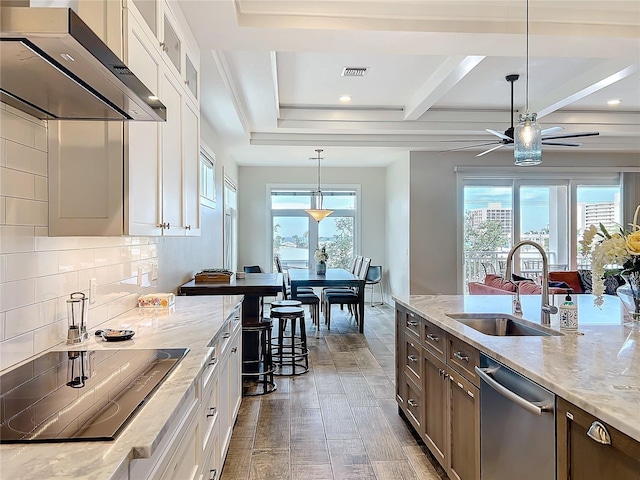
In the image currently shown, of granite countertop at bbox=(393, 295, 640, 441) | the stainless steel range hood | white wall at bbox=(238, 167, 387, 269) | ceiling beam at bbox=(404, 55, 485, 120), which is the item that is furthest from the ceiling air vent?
white wall at bbox=(238, 167, 387, 269)

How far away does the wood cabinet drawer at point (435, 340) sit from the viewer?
7.83 ft

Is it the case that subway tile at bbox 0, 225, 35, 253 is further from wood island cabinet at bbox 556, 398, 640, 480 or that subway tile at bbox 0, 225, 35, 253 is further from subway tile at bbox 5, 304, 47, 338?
wood island cabinet at bbox 556, 398, 640, 480

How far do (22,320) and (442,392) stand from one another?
1966 millimetres

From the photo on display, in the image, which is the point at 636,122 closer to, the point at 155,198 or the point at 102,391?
the point at 155,198

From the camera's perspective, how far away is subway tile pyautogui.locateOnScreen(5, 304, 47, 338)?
1469 mm

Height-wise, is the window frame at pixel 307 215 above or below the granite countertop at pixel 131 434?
above

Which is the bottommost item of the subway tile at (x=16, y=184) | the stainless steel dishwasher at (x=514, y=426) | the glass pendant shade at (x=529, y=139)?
the stainless steel dishwasher at (x=514, y=426)

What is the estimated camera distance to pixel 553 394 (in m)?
1.41

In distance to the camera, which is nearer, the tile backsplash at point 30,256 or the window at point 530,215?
the tile backsplash at point 30,256

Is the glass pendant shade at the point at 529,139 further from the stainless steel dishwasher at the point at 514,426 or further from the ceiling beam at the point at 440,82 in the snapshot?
the stainless steel dishwasher at the point at 514,426

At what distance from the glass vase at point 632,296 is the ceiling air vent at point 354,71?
3.25m

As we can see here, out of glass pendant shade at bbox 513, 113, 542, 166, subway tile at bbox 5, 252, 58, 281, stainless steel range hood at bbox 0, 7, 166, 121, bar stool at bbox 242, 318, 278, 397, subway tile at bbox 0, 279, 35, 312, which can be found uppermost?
glass pendant shade at bbox 513, 113, 542, 166

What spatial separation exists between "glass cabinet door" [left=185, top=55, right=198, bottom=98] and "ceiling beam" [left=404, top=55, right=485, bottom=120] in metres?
2.25

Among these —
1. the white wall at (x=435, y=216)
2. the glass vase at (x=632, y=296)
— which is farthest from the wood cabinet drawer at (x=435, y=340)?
the white wall at (x=435, y=216)
